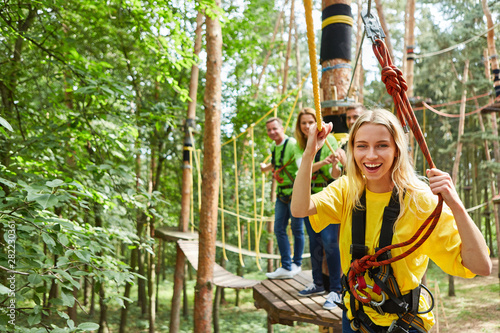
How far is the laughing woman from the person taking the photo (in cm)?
123

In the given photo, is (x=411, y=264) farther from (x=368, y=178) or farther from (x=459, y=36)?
(x=459, y=36)

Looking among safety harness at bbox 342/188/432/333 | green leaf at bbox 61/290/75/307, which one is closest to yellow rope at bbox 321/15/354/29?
safety harness at bbox 342/188/432/333

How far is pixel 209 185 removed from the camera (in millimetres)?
4734

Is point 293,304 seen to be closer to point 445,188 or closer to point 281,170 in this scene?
point 281,170

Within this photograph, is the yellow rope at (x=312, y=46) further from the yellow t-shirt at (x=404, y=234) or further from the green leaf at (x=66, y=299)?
the green leaf at (x=66, y=299)

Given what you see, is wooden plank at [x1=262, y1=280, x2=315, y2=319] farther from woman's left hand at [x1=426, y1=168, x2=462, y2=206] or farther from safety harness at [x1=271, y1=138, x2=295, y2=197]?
woman's left hand at [x1=426, y1=168, x2=462, y2=206]

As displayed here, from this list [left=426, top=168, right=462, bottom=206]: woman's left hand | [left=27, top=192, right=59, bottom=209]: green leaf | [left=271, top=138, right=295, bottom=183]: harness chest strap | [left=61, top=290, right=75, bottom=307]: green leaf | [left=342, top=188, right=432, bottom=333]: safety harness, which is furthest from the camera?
[left=271, top=138, right=295, bottom=183]: harness chest strap

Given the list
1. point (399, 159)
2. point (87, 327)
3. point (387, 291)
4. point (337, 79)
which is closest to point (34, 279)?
point (87, 327)

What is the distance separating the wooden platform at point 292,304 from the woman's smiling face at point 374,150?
1.62 metres

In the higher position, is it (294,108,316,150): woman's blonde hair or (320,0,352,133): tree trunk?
(320,0,352,133): tree trunk

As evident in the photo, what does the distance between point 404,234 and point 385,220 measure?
0.24 feet

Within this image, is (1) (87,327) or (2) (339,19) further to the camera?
(2) (339,19)

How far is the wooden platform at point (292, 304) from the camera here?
260cm

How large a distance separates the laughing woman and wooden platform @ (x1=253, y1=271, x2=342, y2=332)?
50.1 inches
